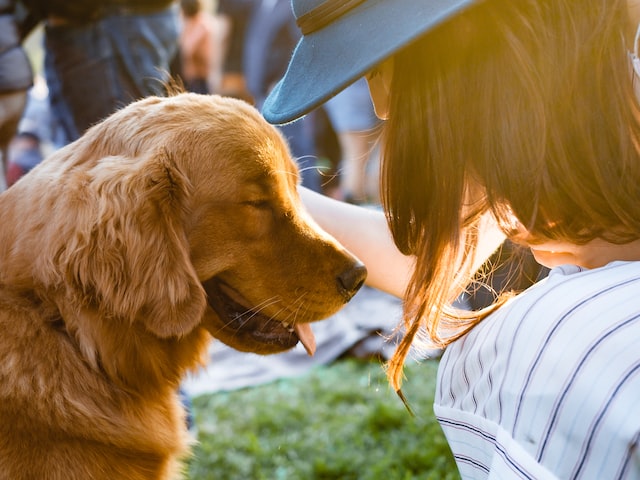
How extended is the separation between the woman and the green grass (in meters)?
1.58

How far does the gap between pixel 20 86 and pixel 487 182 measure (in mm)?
2691

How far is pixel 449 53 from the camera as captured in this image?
1585mm

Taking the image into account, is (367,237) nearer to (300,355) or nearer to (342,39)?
(342,39)

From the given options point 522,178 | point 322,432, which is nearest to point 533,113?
point 522,178

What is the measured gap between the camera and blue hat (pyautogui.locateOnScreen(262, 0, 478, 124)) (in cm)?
142

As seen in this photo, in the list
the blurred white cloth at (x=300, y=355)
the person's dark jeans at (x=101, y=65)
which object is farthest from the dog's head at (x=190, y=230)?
the blurred white cloth at (x=300, y=355)

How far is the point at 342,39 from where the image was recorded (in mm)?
1558

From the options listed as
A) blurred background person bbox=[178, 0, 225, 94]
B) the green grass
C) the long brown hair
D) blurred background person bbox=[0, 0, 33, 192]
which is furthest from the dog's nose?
blurred background person bbox=[178, 0, 225, 94]

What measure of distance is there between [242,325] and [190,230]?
14.2 inches

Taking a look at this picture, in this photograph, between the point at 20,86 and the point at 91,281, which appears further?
the point at 20,86

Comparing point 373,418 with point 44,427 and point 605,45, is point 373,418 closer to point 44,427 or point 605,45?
point 44,427

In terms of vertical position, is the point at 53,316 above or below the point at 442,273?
below

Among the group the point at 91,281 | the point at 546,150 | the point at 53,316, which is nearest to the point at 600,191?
the point at 546,150

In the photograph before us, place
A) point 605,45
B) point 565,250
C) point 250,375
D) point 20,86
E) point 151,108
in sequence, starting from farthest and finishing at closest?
point 250,375 < point 20,86 < point 151,108 < point 565,250 < point 605,45
